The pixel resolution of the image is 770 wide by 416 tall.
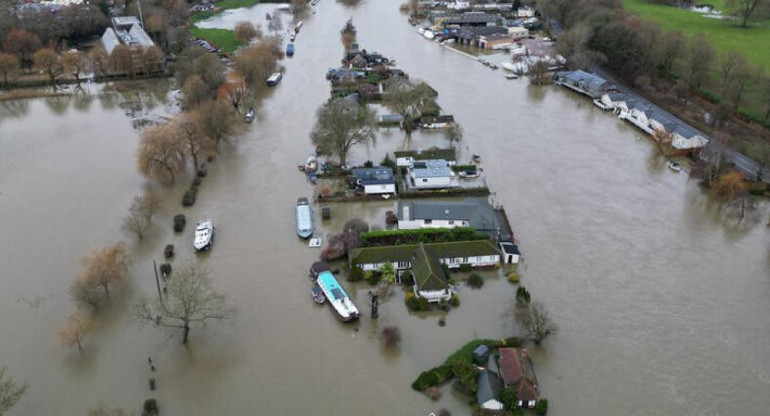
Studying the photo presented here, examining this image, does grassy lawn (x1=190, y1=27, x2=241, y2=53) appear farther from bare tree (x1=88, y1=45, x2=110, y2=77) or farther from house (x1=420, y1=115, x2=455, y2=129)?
house (x1=420, y1=115, x2=455, y2=129)

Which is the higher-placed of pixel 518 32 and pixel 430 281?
pixel 518 32

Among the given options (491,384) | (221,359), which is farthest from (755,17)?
(221,359)

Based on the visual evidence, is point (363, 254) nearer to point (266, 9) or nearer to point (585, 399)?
point (585, 399)

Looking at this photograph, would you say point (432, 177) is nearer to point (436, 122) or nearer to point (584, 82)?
point (436, 122)

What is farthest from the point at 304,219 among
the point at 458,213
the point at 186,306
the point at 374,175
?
the point at 186,306

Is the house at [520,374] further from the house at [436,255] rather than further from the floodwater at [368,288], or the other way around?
the house at [436,255]

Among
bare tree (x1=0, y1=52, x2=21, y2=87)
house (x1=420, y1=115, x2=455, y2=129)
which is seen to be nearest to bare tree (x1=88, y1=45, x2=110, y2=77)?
bare tree (x1=0, y1=52, x2=21, y2=87)
